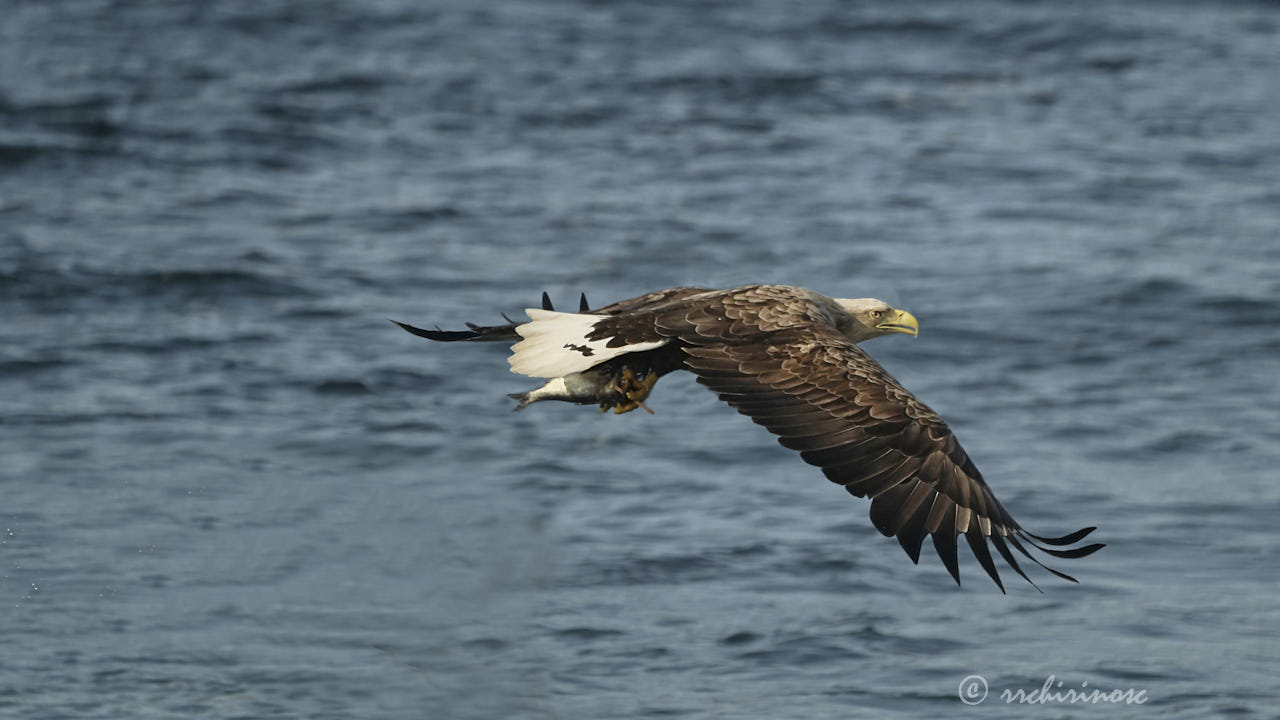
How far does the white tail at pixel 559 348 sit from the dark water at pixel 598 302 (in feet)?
7.63

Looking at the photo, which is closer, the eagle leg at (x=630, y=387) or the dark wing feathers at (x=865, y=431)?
→ the dark wing feathers at (x=865, y=431)

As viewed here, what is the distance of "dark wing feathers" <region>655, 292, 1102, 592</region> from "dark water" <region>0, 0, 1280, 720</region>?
2.49 metres

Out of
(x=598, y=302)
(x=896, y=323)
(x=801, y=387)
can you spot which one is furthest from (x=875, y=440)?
(x=598, y=302)

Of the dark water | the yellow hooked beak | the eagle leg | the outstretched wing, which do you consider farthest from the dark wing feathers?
the dark water

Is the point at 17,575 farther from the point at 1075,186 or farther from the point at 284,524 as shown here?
the point at 1075,186

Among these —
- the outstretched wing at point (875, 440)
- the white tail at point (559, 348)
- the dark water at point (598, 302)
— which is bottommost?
the dark water at point (598, 302)

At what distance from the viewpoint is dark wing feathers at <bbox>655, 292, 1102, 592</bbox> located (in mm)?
6148

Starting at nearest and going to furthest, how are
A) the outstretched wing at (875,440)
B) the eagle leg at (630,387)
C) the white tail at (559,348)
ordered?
the outstretched wing at (875,440) < the white tail at (559,348) < the eagle leg at (630,387)

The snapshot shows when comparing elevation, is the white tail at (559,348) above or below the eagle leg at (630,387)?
above

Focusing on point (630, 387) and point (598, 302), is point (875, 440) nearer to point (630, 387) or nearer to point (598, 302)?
point (630, 387)

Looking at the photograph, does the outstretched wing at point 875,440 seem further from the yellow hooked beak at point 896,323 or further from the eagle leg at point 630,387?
the yellow hooked beak at point 896,323

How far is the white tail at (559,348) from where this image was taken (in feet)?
21.2

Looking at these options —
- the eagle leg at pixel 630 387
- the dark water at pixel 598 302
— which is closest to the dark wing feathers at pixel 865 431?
the eagle leg at pixel 630 387

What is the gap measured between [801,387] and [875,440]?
300 mm
